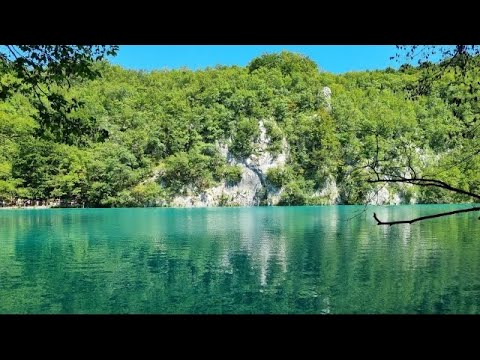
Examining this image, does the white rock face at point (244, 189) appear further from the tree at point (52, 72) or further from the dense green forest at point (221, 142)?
the tree at point (52, 72)

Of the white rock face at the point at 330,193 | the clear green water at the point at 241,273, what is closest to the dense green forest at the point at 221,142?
the white rock face at the point at 330,193

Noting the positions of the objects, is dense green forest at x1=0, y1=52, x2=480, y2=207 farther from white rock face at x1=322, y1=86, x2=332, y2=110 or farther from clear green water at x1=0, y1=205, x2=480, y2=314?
clear green water at x1=0, y1=205, x2=480, y2=314

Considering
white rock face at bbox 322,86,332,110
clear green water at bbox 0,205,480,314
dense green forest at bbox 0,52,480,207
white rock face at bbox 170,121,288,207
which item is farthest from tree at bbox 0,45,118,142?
white rock face at bbox 322,86,332,110

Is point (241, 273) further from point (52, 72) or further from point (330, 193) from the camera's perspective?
point (330, 193)

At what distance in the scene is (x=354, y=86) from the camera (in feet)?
276

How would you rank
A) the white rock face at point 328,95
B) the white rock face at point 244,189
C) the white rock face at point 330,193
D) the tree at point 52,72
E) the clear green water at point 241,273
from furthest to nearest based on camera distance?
the white rock face at point 328,95
the white rock face at point 330,193
the white rock face at point 244,189
the clear green water at point 241,273
the tree at point 52,72

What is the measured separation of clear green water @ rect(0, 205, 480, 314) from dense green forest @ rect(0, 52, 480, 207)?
102 feet

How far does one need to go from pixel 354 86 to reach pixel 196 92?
27.4 meters

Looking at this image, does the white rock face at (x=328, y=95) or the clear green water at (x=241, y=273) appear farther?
the white rock face at (x=328, y=95)

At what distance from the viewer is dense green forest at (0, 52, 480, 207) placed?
53.3 metres

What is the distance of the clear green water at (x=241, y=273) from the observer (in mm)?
10516

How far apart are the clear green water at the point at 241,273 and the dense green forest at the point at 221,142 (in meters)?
30.9
